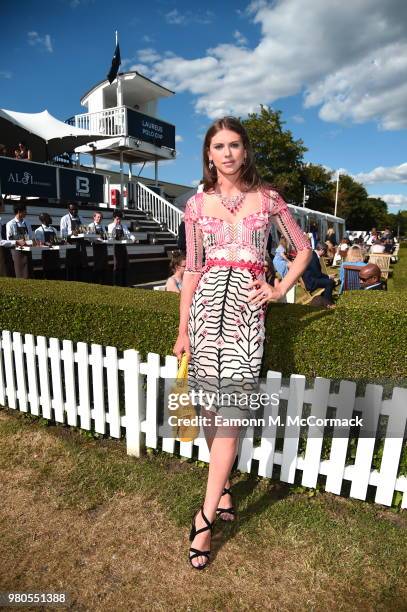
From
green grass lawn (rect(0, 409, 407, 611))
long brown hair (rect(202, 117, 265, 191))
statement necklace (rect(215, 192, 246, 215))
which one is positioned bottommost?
green grass lawn (rect(0, 409, 407, 611))

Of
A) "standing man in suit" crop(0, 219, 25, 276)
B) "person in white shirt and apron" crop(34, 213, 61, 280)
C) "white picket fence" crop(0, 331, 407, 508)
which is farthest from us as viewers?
"person in white shirt and apron" crop(34, 213, 61, 280)

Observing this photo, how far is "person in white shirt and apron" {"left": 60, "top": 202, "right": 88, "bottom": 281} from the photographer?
955 centimetres

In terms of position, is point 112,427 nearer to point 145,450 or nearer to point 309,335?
point 145,450

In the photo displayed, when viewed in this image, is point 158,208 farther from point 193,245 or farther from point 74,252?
point 193,245

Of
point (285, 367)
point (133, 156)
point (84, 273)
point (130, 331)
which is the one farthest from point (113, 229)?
point (133, 156)

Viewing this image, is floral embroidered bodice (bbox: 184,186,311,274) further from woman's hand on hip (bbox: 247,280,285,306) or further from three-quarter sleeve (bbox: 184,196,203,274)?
woman's hand on hip (bbox: 247,280,285,306)

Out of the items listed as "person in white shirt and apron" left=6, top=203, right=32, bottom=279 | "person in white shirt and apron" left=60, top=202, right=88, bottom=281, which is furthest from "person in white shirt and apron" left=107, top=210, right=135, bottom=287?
"person in white shirt and apron" left=6, top=203, right=32, bottom=279

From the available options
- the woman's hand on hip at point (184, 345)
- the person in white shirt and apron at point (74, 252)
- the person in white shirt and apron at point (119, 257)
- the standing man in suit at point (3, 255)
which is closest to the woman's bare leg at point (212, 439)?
the woman's hand on hip at point (184, 345)

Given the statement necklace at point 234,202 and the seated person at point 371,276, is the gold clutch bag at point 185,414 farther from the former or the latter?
the seated person at point 371,276

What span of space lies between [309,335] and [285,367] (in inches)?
12.6

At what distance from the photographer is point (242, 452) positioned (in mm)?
2832

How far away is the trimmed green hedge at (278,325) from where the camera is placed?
8.00 ft

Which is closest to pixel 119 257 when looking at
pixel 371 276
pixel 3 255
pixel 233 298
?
pixel 3 255

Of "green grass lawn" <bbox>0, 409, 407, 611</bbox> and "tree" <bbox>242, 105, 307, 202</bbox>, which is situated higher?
"tree" <bbox>242, 105, 307, 202</bbox>
